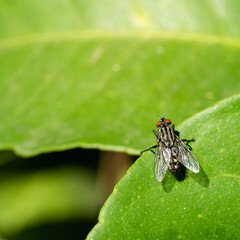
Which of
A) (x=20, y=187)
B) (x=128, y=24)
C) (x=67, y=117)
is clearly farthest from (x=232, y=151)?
(x=20, y=187)

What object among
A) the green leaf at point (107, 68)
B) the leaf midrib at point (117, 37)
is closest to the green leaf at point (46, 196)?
the green leaf at point (107, 68)

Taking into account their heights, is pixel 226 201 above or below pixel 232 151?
below

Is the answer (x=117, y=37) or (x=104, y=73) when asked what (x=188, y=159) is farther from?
(x=117, y=37)

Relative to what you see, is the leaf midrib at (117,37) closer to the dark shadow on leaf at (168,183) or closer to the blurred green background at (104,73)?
the blurred green background at (104,73)

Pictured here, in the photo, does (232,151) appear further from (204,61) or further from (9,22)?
(9,22)

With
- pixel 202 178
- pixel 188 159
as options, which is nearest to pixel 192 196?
pixel 202 178

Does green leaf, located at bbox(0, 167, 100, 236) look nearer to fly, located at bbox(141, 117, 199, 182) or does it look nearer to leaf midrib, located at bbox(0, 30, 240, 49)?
leaf midrib, located at bbox(0, 30, 240, 49)

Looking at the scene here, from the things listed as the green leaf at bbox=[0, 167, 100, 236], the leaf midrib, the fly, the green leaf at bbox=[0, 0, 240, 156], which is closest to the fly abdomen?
the fly

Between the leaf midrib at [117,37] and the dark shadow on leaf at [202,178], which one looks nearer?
the dark shadow on leaf at [202,178]
